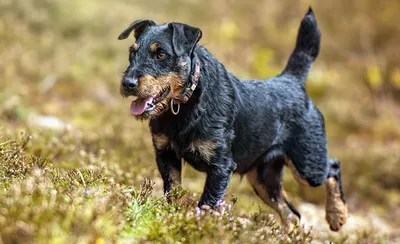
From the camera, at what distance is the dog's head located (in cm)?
430

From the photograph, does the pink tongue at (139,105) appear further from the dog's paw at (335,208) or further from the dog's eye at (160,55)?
the dog's paw at (335,208)

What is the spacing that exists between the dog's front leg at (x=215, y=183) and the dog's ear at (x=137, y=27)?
1.27 m

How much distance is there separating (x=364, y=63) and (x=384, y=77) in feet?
3.68

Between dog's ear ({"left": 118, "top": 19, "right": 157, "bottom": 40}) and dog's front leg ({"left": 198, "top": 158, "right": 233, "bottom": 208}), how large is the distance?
1.27 meters

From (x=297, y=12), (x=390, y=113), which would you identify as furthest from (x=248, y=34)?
(x=390, y=113)

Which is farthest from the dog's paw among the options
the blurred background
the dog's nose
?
the dog's nose

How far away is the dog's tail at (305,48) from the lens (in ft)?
20.5

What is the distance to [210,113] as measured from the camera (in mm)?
4703

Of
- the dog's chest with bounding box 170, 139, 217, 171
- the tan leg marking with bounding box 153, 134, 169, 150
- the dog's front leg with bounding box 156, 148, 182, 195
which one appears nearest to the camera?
the dog's chest with bounding box 170, 139, 217, 171

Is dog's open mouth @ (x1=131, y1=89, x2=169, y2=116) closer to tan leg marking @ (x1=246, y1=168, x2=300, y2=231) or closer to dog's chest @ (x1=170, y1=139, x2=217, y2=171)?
dog's chest @ (x1=170, y1=139, x2=217, y2=171)

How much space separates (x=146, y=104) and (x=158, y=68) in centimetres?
29

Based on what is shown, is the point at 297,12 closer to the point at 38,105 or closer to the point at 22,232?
the point at 38,105

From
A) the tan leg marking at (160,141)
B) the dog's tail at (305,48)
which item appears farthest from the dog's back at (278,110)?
the tan leg marking at (160,141)

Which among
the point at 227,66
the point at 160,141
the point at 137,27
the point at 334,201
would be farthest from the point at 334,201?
the point at 227,66
